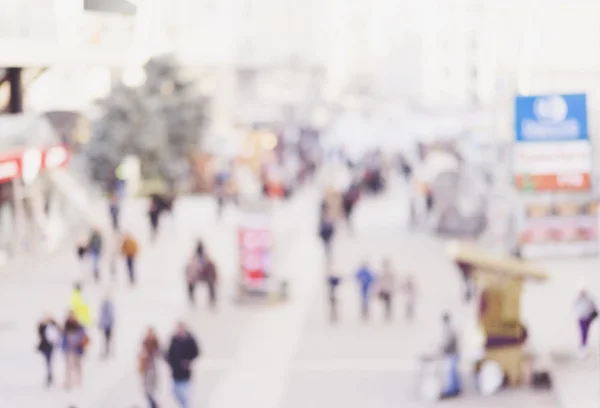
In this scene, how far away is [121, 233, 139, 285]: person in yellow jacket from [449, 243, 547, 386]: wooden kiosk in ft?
29.0

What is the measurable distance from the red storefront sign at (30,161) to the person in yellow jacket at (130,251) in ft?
9.62

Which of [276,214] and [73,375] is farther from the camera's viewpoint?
[276,214]

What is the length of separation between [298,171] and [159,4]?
20.2 metres

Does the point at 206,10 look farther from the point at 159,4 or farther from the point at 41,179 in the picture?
the point at 41,179

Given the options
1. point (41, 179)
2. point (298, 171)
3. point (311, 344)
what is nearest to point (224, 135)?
point (298, 171)

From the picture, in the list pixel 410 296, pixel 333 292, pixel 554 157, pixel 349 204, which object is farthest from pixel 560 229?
pixel 333 292

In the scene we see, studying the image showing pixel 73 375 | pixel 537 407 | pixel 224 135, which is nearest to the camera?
pixel 537 407

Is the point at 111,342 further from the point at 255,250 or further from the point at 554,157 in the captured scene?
the point at 554,157

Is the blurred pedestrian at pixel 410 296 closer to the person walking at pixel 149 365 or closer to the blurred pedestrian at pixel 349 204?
the person walking at pixel 149 365

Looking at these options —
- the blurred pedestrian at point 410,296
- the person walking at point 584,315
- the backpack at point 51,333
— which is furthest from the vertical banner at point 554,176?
the backpack at point 51,333

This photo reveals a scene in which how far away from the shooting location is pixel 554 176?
77.3 feet

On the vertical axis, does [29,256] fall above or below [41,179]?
below

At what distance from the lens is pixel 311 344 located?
16328 mm

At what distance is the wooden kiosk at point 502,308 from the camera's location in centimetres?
1348
